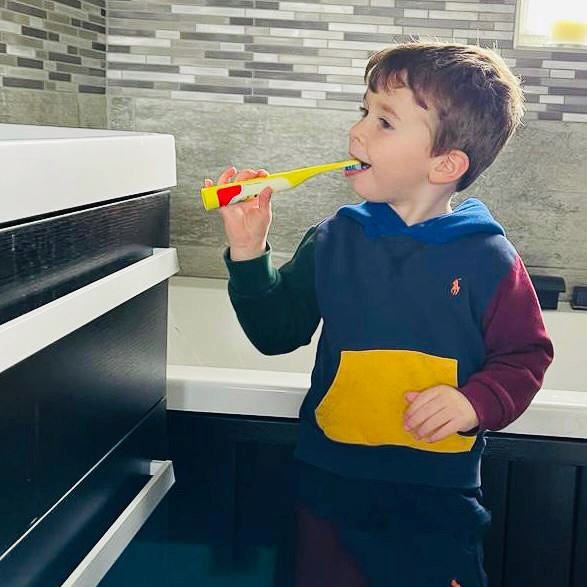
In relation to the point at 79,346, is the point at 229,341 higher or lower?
lower

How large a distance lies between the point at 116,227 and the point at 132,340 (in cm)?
12

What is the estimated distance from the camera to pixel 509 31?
6.77ft

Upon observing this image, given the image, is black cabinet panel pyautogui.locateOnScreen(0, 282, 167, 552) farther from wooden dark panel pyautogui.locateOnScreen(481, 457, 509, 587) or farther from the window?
the window

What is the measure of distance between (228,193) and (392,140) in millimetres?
187

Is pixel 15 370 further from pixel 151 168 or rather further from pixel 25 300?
pixel 151 168

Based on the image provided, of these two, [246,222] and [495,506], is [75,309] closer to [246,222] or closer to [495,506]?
[246,222]

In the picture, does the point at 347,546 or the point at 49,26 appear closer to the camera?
the point at 347,546

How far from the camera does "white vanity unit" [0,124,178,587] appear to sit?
0.70m

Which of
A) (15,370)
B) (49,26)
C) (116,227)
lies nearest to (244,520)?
(116,227)

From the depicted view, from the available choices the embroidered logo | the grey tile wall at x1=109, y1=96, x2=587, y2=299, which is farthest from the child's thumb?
the grey tile wall at x1=109, y1=96, x2=587, y2=299

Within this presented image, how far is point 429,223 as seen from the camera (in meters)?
1.11

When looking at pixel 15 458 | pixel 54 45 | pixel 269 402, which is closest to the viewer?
pixel 15 458

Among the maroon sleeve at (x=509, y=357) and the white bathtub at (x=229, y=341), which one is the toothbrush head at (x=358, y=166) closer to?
the maroon sleeve at (x=509, y=357)

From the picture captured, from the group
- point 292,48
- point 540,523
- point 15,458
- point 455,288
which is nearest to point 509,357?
point 455,288
